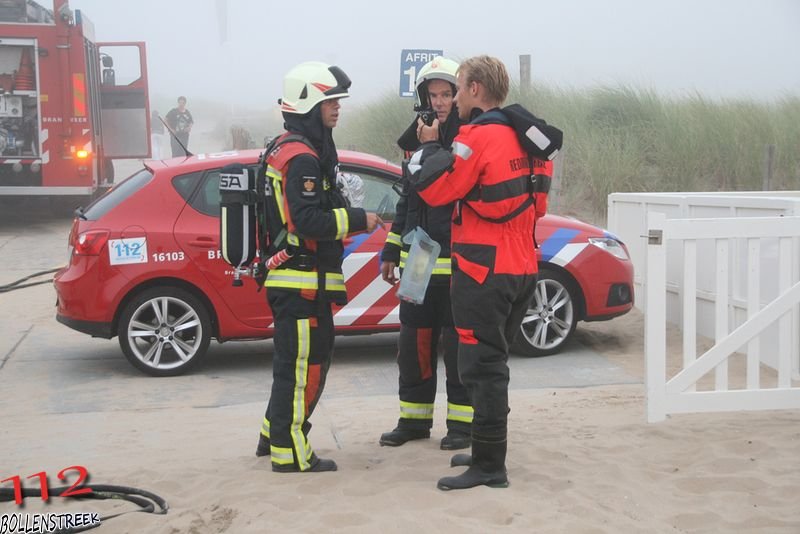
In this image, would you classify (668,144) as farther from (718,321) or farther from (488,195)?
(488,195)

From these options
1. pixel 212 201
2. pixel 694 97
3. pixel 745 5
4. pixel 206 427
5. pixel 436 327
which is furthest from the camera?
pixel 745 5

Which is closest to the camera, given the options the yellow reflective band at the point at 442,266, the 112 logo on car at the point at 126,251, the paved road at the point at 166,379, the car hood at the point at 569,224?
the yellow reflective band at the point at 442,266

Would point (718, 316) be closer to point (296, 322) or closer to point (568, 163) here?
point (296, 322)

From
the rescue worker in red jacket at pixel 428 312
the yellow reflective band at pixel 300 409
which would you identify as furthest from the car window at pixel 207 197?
the yellow reflective band at pixel 300 409

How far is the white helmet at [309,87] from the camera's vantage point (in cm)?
484

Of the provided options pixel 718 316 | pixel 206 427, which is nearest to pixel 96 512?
pixel 206 427

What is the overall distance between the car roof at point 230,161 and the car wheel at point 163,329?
941 mm

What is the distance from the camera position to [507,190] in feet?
14.3

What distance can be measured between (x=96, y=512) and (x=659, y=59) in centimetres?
4072

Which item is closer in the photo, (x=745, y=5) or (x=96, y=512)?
(x=96, y=512)

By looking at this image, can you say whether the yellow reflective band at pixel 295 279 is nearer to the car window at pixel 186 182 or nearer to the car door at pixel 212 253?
the car door at pixel 212 253

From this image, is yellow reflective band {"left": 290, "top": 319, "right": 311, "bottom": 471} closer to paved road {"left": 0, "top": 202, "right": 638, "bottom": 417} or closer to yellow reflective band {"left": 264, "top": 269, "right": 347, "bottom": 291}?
yellow reflective band {"left": 264, "top": 269, "right": 347, "bottom": 291}

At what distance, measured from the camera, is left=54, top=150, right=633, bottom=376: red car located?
7.44 m

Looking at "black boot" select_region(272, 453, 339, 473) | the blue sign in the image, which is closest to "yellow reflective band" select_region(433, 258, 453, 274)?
"black boot" select_region(272, 453, 339, 473)
